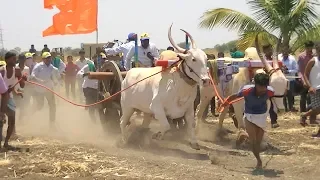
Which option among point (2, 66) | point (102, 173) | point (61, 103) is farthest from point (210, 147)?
point (61, 103)

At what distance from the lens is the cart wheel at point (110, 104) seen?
36.7ft

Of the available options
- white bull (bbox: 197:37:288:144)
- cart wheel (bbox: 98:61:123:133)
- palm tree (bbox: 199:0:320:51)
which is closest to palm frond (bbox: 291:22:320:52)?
palm tree (bbox: 199:0:320:51)

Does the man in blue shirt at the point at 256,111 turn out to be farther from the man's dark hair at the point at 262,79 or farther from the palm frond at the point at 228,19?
the palm frond at the point at 228,19

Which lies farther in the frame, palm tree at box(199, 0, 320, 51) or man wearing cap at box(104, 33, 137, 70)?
palm tree at box(199, 0, 320, 51)

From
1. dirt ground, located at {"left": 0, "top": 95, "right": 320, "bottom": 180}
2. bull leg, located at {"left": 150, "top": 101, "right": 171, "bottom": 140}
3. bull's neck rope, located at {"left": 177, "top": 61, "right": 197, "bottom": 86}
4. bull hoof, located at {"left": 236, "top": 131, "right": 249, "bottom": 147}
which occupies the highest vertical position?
bull's neck rope, located at {"left": 177, "top": 61, "right": 197, "bottom": 86}

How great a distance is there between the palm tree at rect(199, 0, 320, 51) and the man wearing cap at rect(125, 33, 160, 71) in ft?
22.7

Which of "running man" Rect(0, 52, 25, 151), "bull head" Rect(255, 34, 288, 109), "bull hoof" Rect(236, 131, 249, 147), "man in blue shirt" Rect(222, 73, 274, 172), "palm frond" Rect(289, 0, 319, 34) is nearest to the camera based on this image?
"man in blue shirt" Rect(222, 73, 274, 172)

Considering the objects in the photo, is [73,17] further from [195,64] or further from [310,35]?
[310,35]

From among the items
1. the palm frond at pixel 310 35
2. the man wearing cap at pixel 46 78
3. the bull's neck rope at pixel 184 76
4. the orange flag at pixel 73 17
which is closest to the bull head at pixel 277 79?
the bull's neck rope at pixel 184 76

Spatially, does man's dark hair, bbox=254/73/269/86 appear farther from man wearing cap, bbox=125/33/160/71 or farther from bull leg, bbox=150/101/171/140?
man wearing cap, bbox=125/33/160/71

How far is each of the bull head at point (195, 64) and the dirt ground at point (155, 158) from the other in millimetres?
1229

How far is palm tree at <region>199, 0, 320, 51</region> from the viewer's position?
17547 millimetres

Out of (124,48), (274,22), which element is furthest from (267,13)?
(124,48)

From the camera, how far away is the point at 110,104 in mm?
11367
